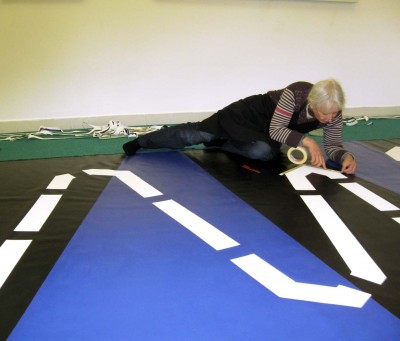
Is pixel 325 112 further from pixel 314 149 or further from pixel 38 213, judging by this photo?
pixel 38 213

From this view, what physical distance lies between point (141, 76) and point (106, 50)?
1.40 feet

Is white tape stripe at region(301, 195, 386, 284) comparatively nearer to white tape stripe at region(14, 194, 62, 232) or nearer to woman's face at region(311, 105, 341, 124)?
woman's face at region(311, 105, 341, 124)

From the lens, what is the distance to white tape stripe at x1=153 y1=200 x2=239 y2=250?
1.71m

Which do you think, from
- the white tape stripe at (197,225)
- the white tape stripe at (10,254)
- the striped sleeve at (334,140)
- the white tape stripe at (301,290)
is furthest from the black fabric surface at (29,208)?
the striped sleeve at (334,140)

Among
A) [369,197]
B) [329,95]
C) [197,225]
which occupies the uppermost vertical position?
[329,95]

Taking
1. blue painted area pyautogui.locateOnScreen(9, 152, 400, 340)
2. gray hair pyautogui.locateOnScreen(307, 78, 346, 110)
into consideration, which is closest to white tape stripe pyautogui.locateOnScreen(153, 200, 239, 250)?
blue painted area pyautogui.locateOnScreen(9, 152, 400, 340)

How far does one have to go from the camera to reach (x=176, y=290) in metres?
1.40

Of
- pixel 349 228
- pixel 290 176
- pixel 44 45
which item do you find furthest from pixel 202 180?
pixel 44 45

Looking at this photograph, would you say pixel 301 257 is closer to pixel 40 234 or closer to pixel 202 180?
pixel 202 180

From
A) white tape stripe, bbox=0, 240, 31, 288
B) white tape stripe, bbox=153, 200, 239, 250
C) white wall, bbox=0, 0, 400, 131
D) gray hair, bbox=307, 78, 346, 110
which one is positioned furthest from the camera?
white wall, bbox=0, 0, 400, 131

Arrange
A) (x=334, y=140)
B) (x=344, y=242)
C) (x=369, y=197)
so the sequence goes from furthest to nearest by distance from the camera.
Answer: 1. (x=334, y=140)
2. (x=369, y=197)
3. (x=344, y=242)

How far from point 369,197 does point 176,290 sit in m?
1.44

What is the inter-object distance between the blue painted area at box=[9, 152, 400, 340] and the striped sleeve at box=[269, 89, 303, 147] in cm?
73

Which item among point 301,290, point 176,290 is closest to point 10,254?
point 176,290
